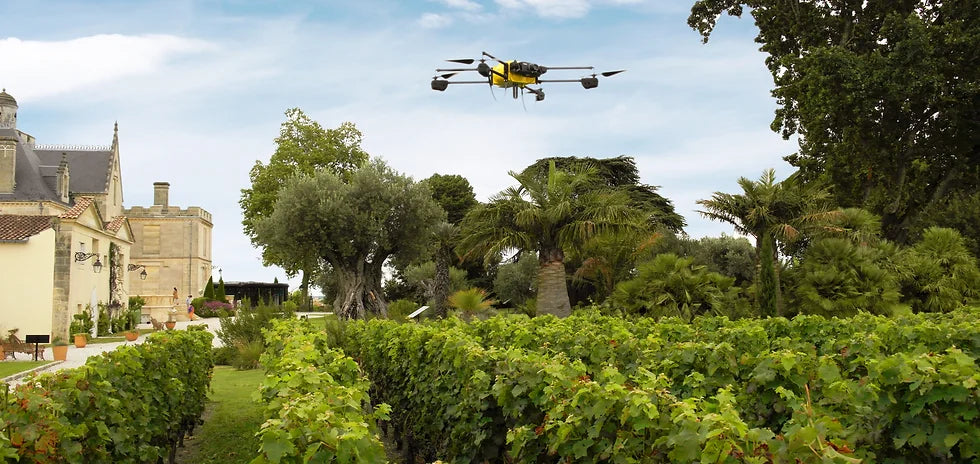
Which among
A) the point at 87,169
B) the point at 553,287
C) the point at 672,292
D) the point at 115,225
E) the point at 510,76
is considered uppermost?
the point at 87,169

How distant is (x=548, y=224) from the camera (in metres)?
23.3

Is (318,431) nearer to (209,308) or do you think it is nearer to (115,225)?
(115,225)

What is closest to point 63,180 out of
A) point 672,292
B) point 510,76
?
point 510,76

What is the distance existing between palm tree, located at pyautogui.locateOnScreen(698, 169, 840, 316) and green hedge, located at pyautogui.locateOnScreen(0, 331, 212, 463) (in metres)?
19.6

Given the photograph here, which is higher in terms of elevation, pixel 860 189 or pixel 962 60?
pixel 962 60

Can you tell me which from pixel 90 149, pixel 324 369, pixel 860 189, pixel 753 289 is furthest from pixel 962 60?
pixel 90 149

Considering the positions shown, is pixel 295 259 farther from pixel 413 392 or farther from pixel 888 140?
pixel 413 392

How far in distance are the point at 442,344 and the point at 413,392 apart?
0.82 m

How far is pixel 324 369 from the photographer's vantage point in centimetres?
753

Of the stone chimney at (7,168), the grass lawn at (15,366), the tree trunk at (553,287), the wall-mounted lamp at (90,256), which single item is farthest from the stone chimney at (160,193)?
the tree trunk at (553,287)

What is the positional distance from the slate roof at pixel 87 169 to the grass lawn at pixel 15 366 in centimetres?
3412

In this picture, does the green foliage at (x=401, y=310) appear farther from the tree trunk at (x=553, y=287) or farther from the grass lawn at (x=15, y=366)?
the grass lawn at (x=15, y=366)

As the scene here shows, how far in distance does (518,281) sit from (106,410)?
33.2 metres

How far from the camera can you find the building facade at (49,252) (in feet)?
98.6
